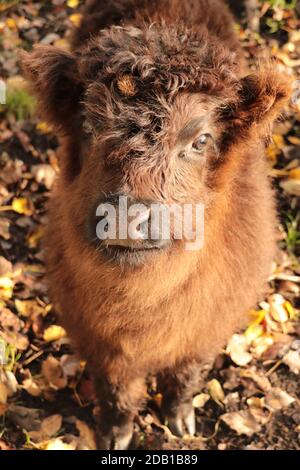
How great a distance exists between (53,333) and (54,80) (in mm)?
2030

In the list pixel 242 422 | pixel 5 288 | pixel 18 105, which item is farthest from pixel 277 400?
pixel 18 105

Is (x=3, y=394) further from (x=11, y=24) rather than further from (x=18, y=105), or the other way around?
(x=11, y=24)

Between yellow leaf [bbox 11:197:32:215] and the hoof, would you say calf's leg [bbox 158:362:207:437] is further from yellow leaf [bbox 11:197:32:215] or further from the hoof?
yellow leaf [bbox 11:197:32:215]

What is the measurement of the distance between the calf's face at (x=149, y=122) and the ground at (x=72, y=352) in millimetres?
673

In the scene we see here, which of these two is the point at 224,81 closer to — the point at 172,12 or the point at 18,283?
the point at 172,12

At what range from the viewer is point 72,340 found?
149 inches

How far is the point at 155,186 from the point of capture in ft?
8.70

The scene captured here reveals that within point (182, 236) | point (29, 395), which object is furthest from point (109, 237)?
point (29, 395)

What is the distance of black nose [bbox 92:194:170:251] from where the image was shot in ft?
8.05

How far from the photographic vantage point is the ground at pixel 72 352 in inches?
160

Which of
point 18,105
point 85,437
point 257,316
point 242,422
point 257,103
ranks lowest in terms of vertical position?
point 85,437

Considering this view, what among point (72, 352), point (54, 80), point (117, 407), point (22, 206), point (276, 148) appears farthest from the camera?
point (276, 148)

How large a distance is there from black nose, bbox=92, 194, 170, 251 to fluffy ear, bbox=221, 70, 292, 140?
65 cm

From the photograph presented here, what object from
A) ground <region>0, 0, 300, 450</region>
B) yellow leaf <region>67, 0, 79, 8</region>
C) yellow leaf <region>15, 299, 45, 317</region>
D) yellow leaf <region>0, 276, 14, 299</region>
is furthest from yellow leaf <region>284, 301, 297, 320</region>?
yellow leaf <region>67, 0, 79, 8</region>
